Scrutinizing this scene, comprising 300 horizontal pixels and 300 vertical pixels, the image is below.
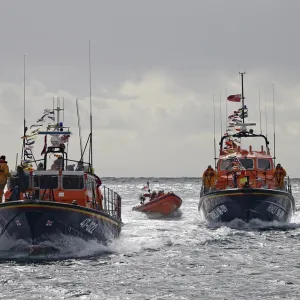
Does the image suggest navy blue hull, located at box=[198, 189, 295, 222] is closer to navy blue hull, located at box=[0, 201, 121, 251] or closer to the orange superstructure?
the orange superstructure

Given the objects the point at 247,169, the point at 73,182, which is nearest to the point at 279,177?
the point at 247,169

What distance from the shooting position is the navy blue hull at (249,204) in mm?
30734

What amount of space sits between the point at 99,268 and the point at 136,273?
1.20 meters

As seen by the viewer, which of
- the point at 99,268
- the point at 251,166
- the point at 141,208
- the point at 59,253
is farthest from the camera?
the point at 141,208

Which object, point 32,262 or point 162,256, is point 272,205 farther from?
point 32,262

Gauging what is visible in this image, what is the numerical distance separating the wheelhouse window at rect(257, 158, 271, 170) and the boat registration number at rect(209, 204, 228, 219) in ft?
11.6

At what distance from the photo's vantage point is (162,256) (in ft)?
74.8

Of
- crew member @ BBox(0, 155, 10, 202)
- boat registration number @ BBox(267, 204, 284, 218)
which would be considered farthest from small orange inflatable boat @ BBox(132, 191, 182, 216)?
crew member @ BBox(0, 155, 10, 202)

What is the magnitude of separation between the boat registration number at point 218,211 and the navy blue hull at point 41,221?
35.5ft

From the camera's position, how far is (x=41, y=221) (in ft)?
69.4

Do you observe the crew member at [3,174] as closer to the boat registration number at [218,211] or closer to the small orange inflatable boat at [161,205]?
the boat registration number at [218,211]

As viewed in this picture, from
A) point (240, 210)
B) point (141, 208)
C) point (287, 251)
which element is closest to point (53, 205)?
point (287, 251)

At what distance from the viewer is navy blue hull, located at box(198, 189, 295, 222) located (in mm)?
30734

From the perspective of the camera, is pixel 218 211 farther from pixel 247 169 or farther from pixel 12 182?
pixel 12 182
